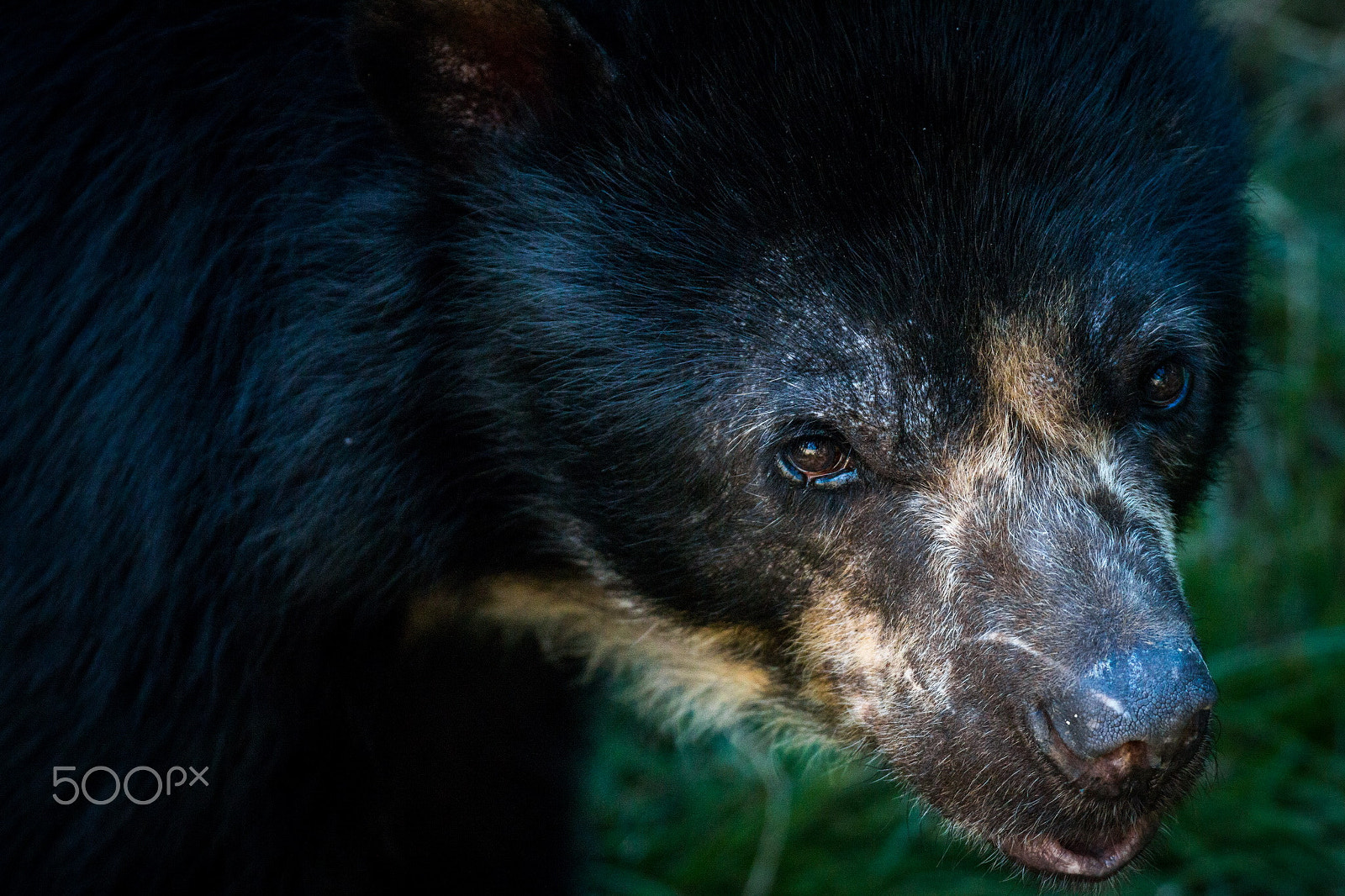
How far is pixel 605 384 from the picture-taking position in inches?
115

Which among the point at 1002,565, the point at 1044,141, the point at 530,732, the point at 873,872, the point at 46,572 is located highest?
the point at 1044,141

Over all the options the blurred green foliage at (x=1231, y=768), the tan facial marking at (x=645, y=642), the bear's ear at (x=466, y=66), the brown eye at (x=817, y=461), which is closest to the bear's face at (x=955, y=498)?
the brown eye at (x=817, y=461)

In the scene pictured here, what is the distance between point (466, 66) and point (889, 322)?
Answer: 883 mm

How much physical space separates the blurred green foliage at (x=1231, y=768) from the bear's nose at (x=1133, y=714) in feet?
4.49

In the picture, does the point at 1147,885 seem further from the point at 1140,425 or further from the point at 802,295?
the point at 802,295

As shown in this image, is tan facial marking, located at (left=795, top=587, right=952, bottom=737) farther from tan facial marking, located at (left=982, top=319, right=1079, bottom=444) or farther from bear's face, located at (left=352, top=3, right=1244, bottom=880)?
tan facial marking, located at (left=982, top=319, right=1079, bottom=444)

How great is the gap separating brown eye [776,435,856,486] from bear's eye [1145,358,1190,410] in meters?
0.60

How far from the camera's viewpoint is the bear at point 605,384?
2.81m

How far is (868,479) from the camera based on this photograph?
2.87 meters

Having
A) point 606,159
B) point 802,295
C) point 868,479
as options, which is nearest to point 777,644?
point 868,479

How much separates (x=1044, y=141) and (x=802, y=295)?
53cm

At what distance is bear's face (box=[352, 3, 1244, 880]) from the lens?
110 inches

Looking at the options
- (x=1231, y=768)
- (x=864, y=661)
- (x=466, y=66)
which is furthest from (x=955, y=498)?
(x=1231, y=768)

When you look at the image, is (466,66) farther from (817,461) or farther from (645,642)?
(645,642)
